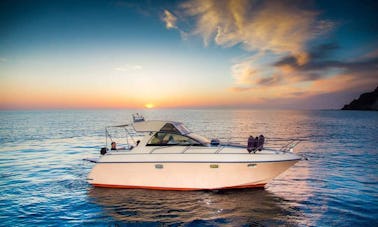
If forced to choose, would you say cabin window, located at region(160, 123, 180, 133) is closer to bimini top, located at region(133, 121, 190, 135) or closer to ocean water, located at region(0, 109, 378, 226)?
bimini top, located at region(133, 121, 190, 135)

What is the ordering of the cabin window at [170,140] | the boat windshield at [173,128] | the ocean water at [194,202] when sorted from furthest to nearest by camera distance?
the boat windshield at [173,128] < the cabin window at [170,140] < the ocean water at [194,202]

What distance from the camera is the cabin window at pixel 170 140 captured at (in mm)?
12867

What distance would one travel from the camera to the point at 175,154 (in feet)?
40.0

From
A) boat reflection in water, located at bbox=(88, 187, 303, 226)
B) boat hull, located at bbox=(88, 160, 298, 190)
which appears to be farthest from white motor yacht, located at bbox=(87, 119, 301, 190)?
boat reflection in water, located at bbox=(88, 187, 303, 226)

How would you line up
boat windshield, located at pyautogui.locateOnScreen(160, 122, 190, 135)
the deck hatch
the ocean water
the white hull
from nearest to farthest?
the ocean water
the white hull
the deck hatch
boat windshield, located at pyautogui.locateOnScreen(160, 122, 190, 135)

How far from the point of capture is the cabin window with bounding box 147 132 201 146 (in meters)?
12.9

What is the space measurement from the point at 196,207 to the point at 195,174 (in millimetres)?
1641

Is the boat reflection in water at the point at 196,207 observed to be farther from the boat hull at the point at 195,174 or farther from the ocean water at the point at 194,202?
the boat hull at the point at 195,174

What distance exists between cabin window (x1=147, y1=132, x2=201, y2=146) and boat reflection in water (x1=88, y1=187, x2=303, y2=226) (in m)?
2.19

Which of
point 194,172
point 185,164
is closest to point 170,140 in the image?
point 185,164

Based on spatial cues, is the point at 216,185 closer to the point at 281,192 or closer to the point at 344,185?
the point at 281,192

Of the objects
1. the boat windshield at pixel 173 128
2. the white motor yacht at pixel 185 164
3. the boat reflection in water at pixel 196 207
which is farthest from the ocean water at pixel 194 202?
the boat windshield at pixel 173 128

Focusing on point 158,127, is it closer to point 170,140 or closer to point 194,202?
point 170,140

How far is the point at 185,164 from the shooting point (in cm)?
1195
